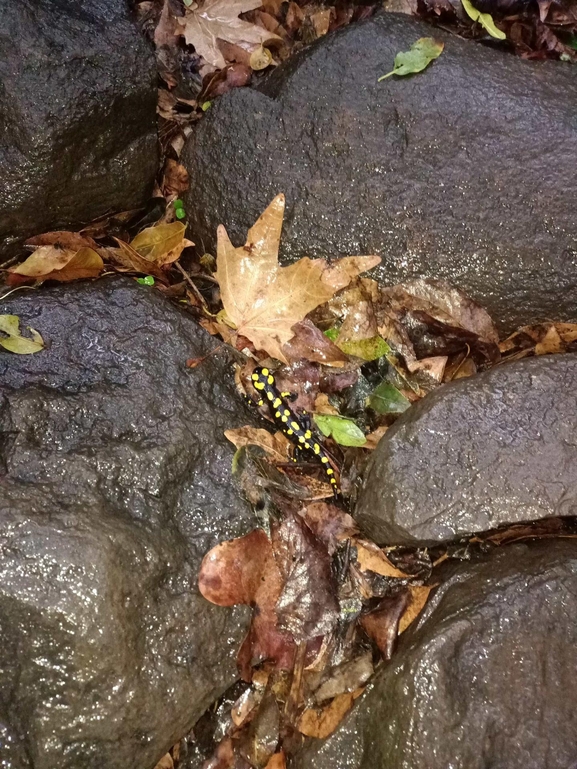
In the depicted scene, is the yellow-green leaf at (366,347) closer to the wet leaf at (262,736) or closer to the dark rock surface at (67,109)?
the dark rock surface at (67,109)

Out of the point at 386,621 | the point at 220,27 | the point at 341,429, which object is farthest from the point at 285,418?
the point at 220,27

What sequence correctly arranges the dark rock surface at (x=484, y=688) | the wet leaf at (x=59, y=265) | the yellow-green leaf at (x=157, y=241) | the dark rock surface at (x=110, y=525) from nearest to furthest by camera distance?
the dark rock surface at (x=484, y=688)
the dark rock surface at (x=110, y=525)
the wet leaf at (x=59, y=265)
the yellow-green leaf at (x=157, y=241)

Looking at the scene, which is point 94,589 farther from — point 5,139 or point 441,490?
point 5,139

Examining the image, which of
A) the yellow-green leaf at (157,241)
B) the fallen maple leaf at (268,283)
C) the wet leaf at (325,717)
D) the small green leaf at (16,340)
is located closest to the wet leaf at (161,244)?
the yellow-green leaf at (157,241)

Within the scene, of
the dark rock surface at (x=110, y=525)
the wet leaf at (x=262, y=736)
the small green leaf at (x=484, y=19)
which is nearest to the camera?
the dark rock surface at (x=110, y=525)

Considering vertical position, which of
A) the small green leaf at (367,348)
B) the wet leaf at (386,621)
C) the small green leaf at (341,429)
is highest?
the small green leaf at (367,348)

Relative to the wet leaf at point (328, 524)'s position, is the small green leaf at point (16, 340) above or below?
above

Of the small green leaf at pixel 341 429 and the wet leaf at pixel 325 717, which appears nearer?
the wet leaf at pixel 325 717

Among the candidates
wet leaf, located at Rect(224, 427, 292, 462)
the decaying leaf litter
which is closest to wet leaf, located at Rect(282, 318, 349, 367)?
the decaying leaf litter
